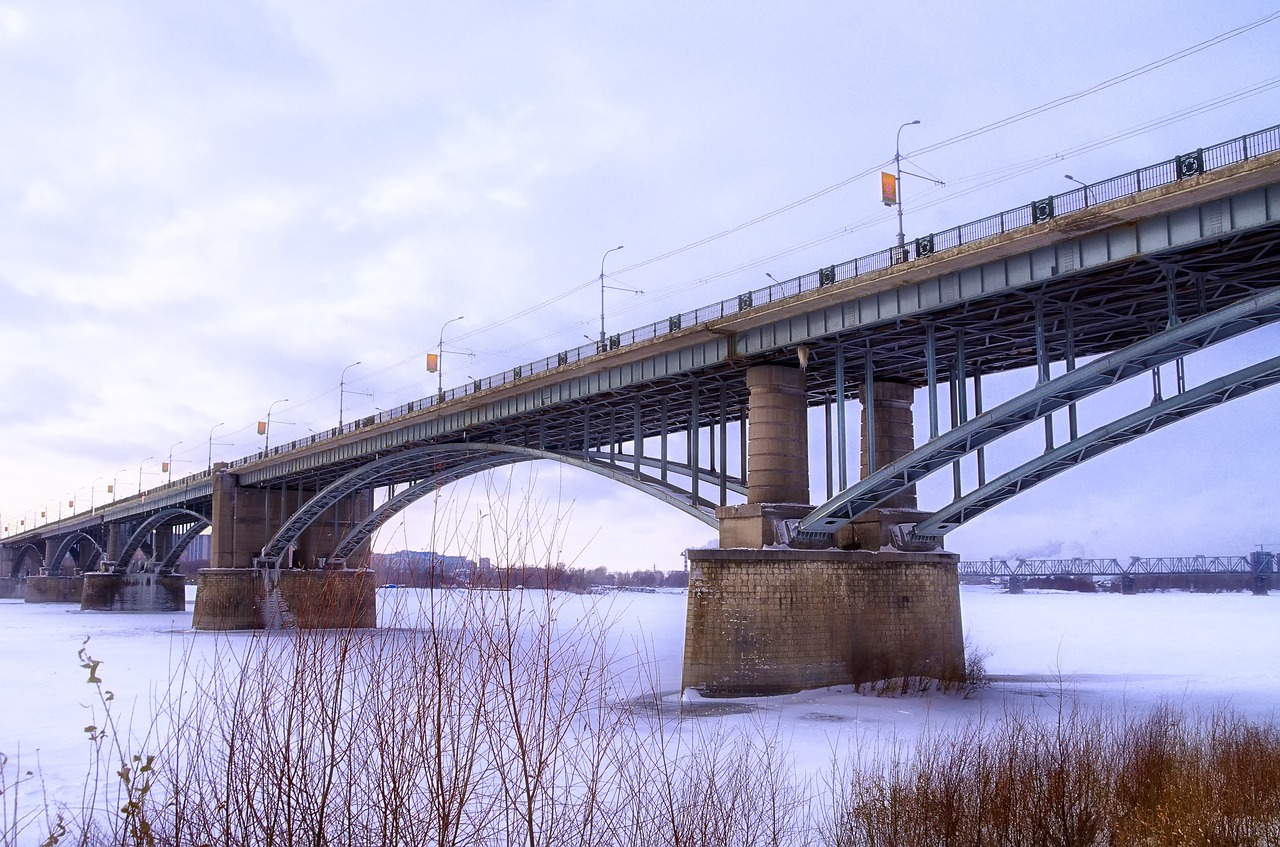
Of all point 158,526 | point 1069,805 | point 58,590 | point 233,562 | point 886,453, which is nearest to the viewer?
point 1069,805

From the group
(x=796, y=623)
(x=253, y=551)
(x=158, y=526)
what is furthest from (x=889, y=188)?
(x=158, y=526)

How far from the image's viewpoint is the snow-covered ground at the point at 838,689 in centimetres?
1980

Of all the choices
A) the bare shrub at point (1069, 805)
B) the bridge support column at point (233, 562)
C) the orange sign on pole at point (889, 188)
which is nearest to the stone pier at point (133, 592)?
the bridge support column at point (233, 562)

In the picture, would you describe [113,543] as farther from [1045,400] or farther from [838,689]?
[1045,400]

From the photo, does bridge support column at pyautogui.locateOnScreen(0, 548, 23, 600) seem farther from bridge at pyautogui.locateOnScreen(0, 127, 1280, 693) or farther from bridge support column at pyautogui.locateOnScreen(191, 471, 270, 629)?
bridge at pyautogui.locateOnScreen(0, 127, 1280, 693)

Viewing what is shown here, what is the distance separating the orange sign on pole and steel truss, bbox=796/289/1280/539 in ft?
21.4

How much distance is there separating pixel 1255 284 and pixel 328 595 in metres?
24.5

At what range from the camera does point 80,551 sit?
12644cm

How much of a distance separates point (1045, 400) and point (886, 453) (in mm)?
8118

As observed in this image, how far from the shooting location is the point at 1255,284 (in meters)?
24.7

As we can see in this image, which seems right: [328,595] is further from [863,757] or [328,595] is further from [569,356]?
[569,356]

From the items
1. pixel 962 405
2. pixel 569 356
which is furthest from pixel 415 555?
pixel 569 356

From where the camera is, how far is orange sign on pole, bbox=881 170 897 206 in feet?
92.9

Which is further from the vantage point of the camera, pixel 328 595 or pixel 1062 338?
pixel 1062 338
